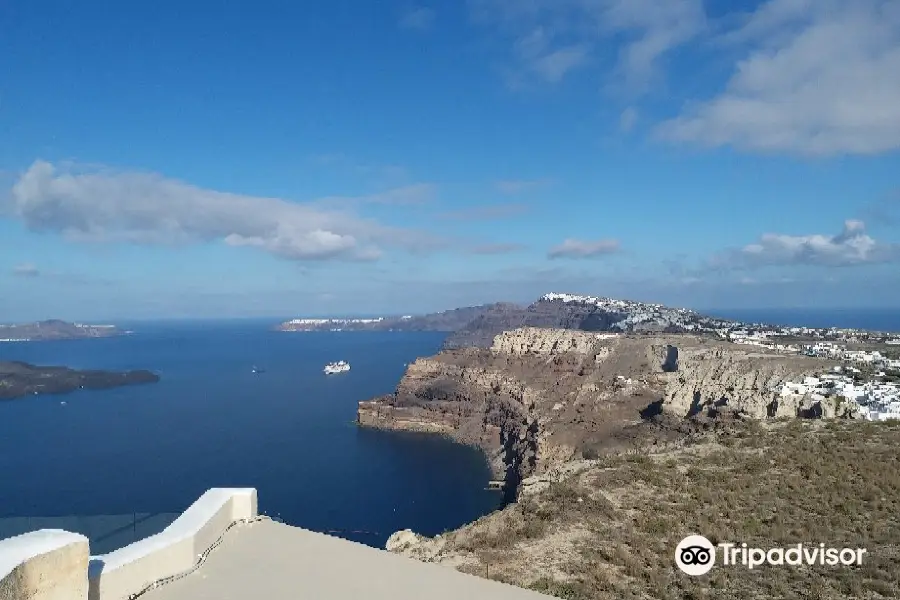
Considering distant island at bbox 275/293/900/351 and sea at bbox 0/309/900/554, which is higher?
distant island at bbox 275/293/900/351

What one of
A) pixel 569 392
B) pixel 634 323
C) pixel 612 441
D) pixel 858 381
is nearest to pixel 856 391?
pixel 858 381

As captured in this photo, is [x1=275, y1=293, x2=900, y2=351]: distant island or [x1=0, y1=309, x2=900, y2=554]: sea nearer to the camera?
[x1=0, y1=309, x2=900, y2=554]: sea

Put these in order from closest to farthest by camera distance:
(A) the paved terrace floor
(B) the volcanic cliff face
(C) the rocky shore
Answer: (A) the paved terrace floor < (C) the rocky shore < (B) the volcanic cliff face

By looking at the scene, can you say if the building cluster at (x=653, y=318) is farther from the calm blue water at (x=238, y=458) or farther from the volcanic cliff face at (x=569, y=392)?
the calm blue water at (x=238, y=458)

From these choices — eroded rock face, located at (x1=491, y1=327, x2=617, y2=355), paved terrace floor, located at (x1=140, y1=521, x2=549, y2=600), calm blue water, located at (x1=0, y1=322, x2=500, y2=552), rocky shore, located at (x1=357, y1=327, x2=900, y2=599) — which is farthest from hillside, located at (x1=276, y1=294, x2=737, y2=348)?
paved terrace floor, located at (x1=140, y1=521, x2=549, y2=600)

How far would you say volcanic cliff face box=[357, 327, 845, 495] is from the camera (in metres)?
33.1

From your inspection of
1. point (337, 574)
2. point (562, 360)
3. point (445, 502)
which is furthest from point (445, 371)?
point (337, 574)

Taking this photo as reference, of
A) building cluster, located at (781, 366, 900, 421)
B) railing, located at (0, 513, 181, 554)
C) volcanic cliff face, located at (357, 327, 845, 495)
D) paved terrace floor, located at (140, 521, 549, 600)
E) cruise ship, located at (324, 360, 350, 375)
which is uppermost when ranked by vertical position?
railing, located at (0, 513, 181, 554)

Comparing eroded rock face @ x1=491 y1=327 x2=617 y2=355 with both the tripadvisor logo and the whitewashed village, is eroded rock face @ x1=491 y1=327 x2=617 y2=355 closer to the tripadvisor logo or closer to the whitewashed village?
the whitewashed village

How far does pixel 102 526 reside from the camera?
5039 mm

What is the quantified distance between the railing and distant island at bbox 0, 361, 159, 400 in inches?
4023

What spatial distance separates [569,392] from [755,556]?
43.2 meters

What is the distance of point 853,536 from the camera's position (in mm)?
9375

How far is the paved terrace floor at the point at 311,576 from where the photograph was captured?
4.47 meters
